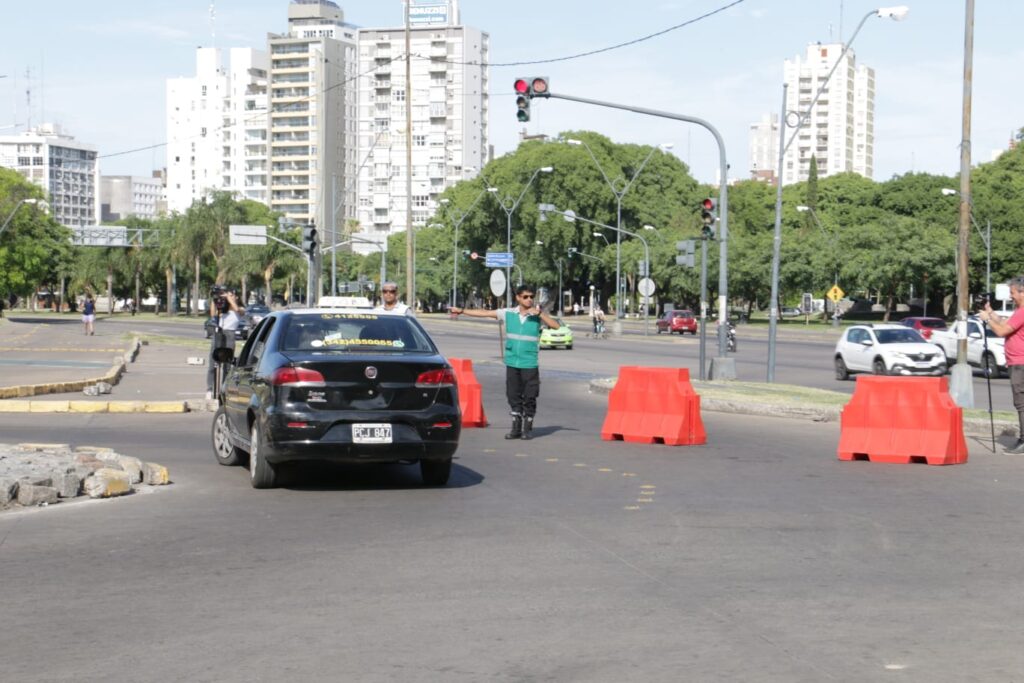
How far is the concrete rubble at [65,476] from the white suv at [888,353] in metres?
23.8

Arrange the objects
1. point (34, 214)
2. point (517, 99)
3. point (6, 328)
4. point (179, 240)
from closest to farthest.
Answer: point (517, 99) → point (6, 328) → point (34, 214) → point (179, 240)

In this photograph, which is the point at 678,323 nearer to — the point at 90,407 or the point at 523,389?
the point at 90,407

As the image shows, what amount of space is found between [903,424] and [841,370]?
20.2 metres

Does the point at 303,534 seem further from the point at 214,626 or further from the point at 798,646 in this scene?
the point at 798,646

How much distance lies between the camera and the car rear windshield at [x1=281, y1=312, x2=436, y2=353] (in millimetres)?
12242

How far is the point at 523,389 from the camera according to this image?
16.9 metres

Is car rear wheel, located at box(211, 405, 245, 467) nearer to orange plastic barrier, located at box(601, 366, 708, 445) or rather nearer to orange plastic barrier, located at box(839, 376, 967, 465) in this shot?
orange plastic barrier, located at box(601, 366, 708, 445)

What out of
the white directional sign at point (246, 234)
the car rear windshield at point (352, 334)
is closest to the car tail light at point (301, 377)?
the car rear windshield at point (352, 334)

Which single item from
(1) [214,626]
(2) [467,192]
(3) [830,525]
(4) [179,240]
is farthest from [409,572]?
(2) [467,192]

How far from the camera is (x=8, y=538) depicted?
9.53m

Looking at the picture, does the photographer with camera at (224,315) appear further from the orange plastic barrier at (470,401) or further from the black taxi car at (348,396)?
the black taxi car at (348,396)

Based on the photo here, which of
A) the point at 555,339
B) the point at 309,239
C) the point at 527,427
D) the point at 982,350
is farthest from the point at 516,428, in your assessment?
the point at 555,339

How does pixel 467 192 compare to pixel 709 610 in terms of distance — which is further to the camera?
pixel 467 192

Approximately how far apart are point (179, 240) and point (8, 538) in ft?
338
